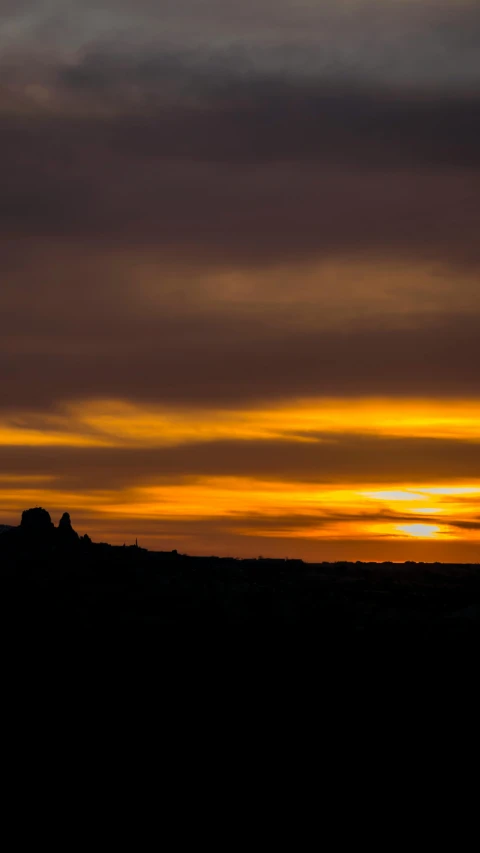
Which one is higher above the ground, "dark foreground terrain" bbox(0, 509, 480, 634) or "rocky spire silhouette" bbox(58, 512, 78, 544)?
"rocky spire silhouette" bbox(58, 512, 78, 544)

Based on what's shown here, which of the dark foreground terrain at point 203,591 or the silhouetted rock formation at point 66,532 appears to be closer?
the dark foreground terrain at point 203,591

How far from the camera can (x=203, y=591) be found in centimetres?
9444

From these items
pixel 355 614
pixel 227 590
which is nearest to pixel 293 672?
pixel 355 614

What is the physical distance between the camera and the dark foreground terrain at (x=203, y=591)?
7419 cm

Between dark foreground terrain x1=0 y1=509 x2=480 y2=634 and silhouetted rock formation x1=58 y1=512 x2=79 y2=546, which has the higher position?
silhouetted rock formation x1=58 y1=512 x2=79 y2=546

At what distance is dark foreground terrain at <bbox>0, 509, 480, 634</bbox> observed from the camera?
7419cm

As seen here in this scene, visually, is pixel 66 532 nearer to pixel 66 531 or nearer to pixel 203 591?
pixel 66 531

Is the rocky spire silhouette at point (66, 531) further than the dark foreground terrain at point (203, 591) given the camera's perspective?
Yes

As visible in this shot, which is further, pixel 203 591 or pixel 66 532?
pixel 66 532

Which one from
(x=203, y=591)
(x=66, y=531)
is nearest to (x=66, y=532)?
(x=66, y=531)

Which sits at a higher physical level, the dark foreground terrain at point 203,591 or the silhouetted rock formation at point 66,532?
the silhouetted rock formation at point 66,532

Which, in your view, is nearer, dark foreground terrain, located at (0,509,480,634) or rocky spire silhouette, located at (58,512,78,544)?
dark foreground terrain, located at (0,509,480,634)

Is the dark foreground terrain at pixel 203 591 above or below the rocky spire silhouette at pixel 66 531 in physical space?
below

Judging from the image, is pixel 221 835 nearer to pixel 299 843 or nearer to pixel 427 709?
pixel 299 843
